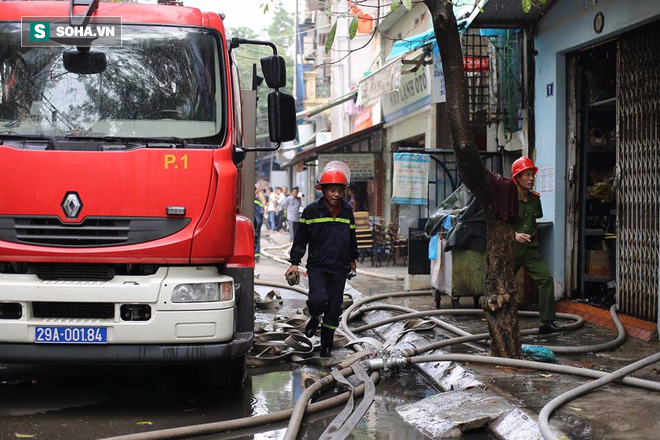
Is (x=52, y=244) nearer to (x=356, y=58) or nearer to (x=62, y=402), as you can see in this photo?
(x=62, y=402)

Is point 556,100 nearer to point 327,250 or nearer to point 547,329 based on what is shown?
point 547,329

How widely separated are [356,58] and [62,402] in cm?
2568

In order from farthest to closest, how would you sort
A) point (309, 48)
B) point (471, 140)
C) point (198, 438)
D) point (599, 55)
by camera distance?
point (309, 48), point (599, 55), point (471, 140), point (198, 438)

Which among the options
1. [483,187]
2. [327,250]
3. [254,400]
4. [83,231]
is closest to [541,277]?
[483,187]

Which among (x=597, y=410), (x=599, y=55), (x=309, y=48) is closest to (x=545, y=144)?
(x=599, y=55)

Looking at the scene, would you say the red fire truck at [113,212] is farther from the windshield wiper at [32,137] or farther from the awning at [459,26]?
the awning at [459,26]

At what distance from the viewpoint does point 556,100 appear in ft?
33.6

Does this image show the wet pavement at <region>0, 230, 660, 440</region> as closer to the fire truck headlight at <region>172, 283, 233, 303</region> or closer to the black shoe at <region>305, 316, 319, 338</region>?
the black shoe at <region>305, 316, 319, 338</region>

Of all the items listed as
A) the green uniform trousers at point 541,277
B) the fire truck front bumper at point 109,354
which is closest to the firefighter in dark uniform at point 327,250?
the green uniform trousers at point 541,277

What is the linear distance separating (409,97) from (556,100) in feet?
30.6

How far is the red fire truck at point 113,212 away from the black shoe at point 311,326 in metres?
2.03

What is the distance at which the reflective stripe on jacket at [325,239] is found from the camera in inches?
299

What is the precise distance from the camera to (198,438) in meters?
5.09

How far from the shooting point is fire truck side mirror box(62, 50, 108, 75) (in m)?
5.95
